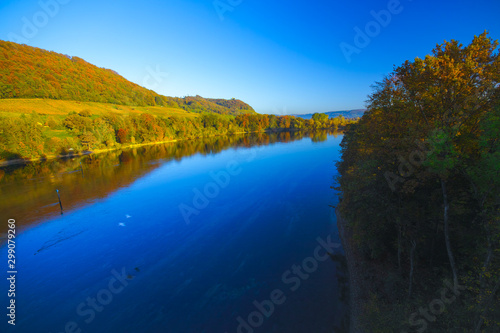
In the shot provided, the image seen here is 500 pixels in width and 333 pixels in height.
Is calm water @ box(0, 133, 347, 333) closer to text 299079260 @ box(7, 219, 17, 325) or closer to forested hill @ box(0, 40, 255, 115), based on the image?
text 299079260 @ box(7, 219, 17, 325)

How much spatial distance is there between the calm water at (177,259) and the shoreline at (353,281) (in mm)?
642

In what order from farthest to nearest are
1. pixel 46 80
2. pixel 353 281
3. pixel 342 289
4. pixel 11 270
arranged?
pixel 46 80, pixel 11 270, pixel 353 281, pixel 342 289

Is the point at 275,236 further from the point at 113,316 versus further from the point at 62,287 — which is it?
the point at 62,287

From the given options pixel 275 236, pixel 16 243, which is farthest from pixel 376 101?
pixel 16 243

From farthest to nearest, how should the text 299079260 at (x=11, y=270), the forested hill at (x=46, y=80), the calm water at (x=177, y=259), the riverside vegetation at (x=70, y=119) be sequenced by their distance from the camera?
the forested hill at (x=46, y=80), the riverside vegetation at (x=70, y=119), the text 299079260 at (x=11, y=270), the calm water at (x=177, y=259)

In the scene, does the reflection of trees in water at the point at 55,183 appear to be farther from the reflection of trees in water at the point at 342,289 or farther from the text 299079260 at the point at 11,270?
the reflection of trees in water at the point at 342,289

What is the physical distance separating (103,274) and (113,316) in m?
5.08

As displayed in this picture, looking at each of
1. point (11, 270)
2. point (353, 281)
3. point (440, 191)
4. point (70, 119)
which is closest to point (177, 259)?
point (11, 270)

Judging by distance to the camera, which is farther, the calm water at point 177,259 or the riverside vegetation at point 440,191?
the calm water at point 177,259

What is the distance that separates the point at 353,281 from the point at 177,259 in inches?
607

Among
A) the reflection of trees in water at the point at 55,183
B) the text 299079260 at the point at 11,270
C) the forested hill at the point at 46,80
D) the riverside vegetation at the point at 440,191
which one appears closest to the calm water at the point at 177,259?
the text 299079260 at the point at 11,270

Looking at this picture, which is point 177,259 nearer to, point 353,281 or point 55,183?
point 353,281

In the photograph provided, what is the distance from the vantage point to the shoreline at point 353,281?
11.7 m

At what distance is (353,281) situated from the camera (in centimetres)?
1462
